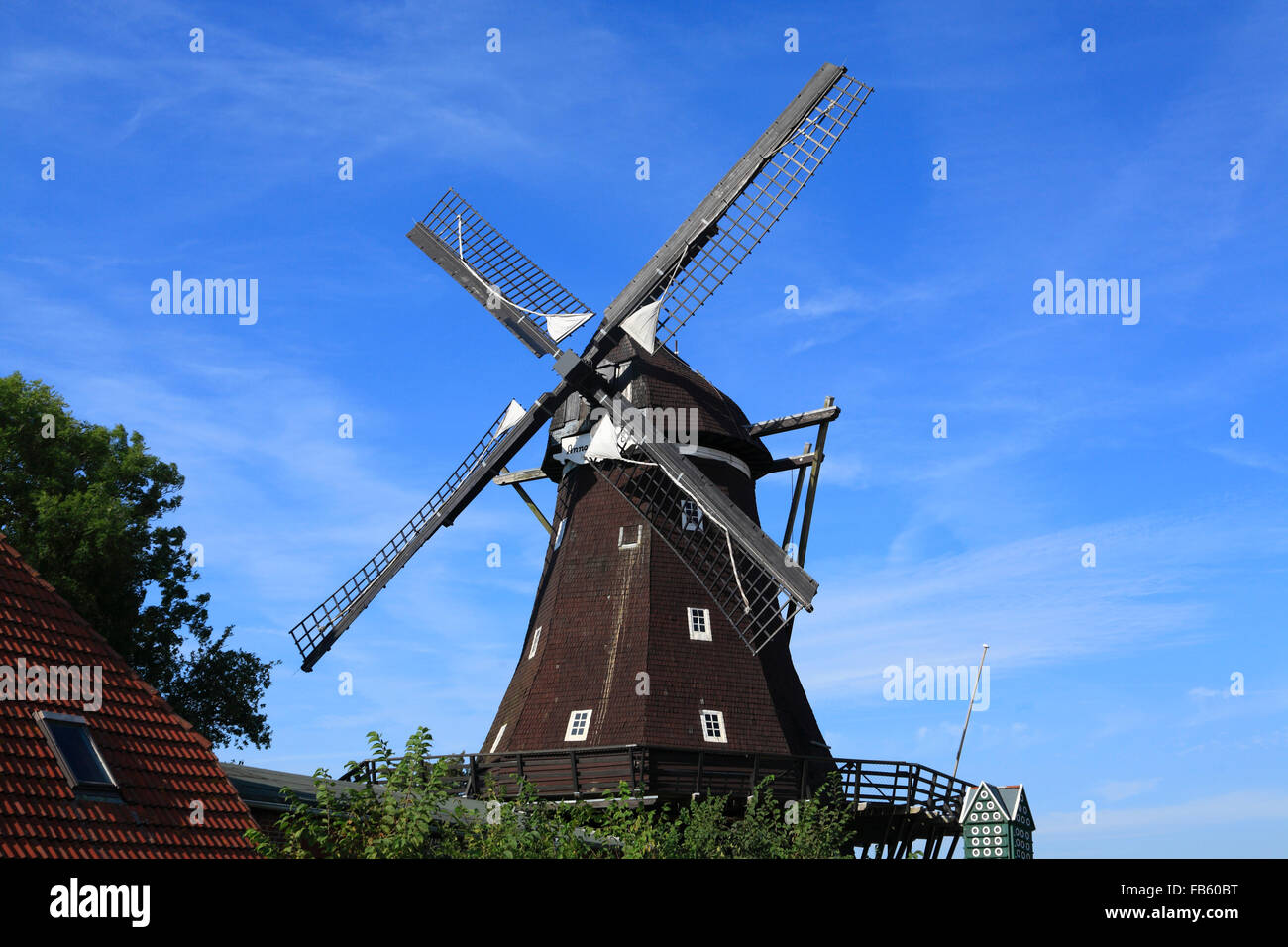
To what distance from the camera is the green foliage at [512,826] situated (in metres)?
14.2

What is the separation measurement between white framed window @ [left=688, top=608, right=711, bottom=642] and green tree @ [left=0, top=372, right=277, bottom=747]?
12.2 metres

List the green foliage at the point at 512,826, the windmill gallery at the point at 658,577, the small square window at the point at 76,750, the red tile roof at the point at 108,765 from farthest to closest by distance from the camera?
the windmill gallery at the point at 658,577 → the green foliage at the point at 512,826 → the small square window at the point at 76,750 → the red tile roof at the point at 108,765

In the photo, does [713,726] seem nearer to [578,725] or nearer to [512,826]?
[578,725]

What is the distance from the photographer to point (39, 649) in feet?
48.0

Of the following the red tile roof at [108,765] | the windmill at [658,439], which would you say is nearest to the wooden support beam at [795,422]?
the windmill at [658,439]

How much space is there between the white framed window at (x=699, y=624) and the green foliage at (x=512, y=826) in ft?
12.4

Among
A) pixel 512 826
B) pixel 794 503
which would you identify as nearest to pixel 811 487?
pixel 794 503

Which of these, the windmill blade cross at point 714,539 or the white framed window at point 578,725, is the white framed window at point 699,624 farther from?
the white framed window at point 578,725

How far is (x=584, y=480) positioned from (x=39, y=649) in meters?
15.8

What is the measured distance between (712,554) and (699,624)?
1.61 m

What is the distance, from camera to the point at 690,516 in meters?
27.0
